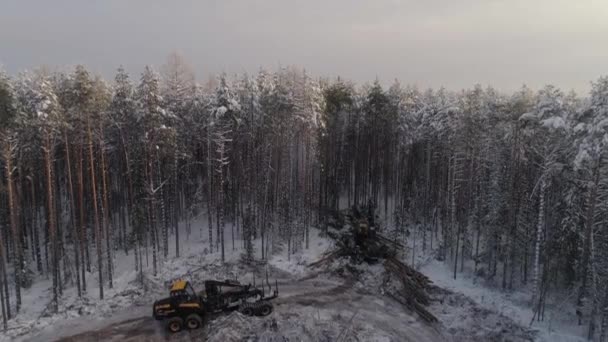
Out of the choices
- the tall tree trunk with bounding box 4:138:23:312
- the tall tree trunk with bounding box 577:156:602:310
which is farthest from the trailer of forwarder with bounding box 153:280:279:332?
the tall tree trunk with bounding box 577:156:602:310

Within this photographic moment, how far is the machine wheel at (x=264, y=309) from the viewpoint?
774 inches

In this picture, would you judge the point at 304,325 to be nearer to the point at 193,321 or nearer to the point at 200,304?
the point at 200,304

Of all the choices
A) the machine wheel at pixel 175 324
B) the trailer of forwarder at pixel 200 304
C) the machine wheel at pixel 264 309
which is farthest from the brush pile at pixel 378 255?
the machine wheel at pixel 175 324

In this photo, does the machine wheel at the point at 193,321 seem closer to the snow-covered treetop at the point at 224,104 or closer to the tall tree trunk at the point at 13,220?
the tall tree trunk at the point at 13,220

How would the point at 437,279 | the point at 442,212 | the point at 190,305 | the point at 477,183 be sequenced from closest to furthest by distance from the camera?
the point at 190,305, the point at 437,279, the point at 477,183, the point at 442,212

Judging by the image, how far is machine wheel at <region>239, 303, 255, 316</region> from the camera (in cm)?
1938

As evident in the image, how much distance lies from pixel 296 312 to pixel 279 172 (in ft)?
47.5

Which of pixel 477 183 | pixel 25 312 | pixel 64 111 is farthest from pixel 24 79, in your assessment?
pixel 477 183

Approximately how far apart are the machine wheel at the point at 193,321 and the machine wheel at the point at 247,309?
2089mm

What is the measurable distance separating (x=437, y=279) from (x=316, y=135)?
14.3 metres

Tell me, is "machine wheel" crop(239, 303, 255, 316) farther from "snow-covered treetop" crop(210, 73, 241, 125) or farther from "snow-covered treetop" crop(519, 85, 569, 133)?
"snow-covered treetop" crop(519, 85, 569, 133)

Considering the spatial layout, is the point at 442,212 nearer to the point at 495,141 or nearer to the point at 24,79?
the point at 495,141

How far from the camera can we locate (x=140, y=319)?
65.4ft

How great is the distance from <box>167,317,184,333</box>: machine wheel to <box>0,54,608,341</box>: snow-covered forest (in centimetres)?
665
